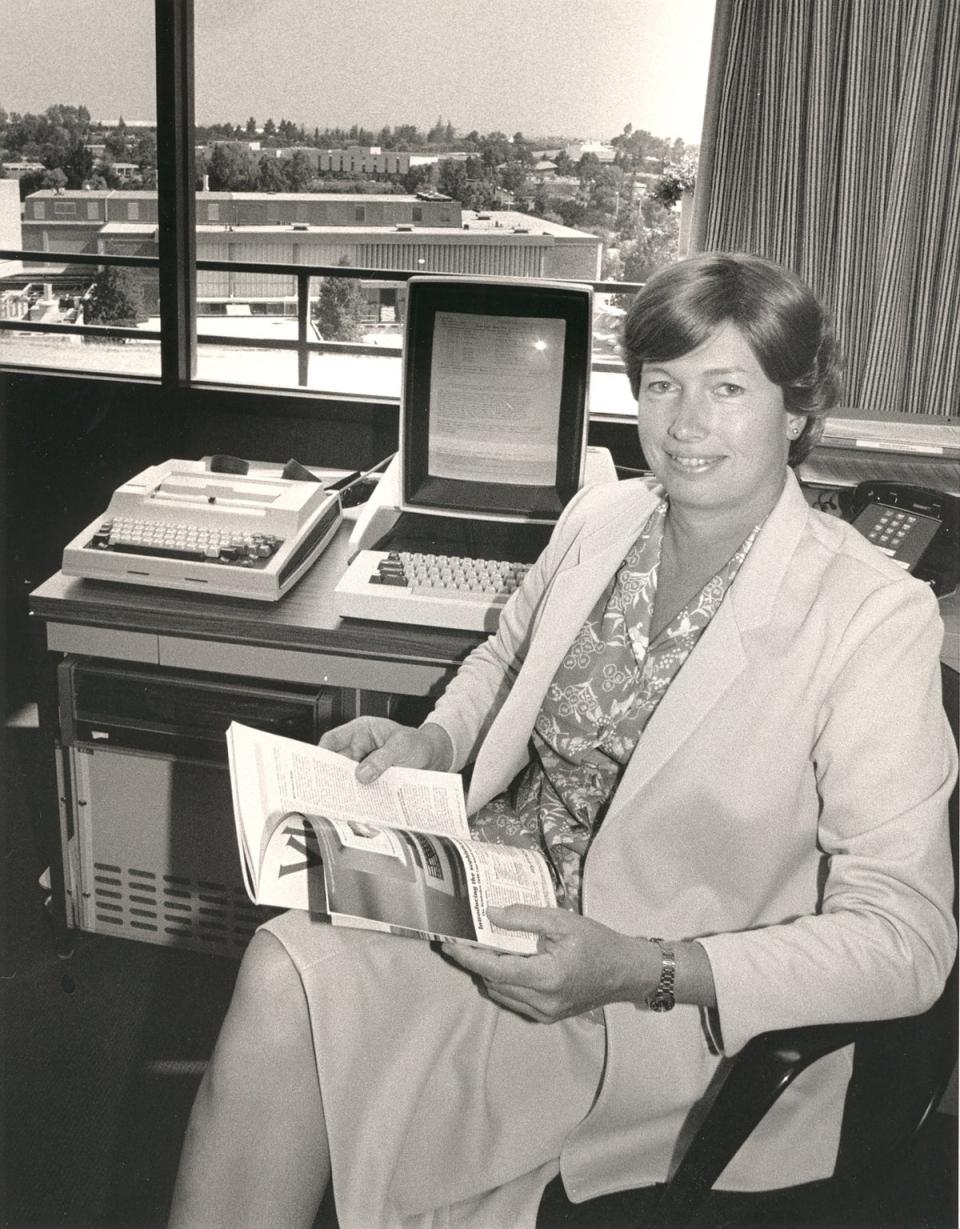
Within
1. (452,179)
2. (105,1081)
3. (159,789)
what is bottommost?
(105,1081)

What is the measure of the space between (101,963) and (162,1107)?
1.30 ft

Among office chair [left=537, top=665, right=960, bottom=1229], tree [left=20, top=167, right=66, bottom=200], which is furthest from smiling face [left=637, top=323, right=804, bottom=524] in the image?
tree [left=20, top=167, right=66, bottom=200]

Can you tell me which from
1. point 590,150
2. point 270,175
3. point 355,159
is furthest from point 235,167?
point 590,150

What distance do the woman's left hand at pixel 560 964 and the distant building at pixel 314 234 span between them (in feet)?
7.19

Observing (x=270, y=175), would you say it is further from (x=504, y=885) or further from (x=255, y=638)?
(x=504, y=885)

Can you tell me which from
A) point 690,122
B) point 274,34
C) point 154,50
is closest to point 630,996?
point 690,122

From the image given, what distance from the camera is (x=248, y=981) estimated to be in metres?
1.14

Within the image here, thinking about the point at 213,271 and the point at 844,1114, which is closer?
the point at 844,1114

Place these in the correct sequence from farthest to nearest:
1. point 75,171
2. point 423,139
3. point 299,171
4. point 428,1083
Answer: point 299,171 → point 423,139 → point 75,171 → point 428,1083

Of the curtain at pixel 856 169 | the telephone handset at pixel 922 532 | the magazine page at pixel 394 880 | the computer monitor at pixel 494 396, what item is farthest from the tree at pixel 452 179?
the magazine page at pixel 394 880

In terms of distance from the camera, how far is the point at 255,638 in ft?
5.65

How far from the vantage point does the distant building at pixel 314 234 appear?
420cm

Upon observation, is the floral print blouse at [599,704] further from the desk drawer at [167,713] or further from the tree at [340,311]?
the tree at [340,311]

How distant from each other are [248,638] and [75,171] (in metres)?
3.43
